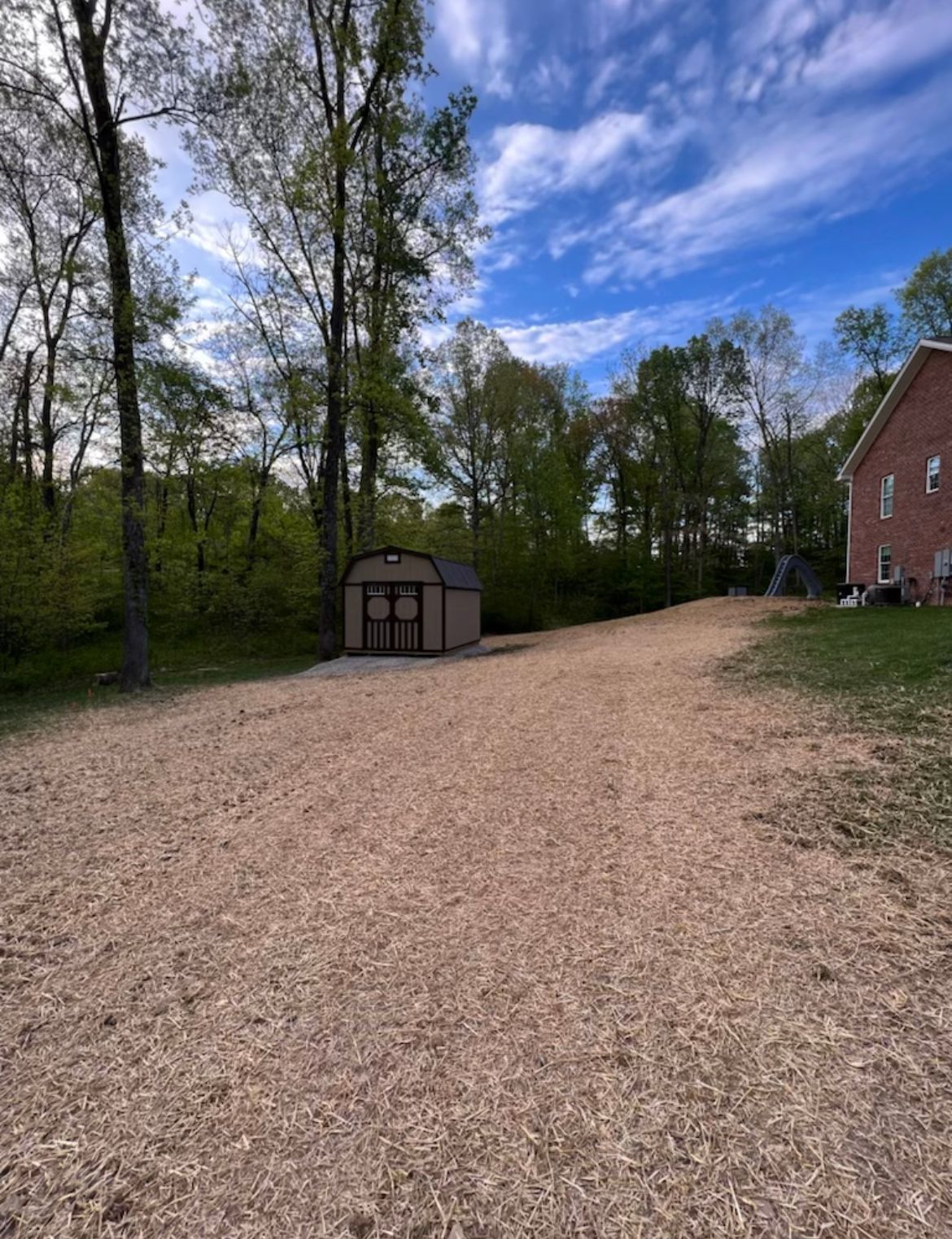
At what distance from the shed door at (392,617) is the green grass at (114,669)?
186 cm

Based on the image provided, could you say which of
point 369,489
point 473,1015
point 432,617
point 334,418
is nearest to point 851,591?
point 432,617

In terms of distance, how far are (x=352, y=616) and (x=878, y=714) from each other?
10.9 metres

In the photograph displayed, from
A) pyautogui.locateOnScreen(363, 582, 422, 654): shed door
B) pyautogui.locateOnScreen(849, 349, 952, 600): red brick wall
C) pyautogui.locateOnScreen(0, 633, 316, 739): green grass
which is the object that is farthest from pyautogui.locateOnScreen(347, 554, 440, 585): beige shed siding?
pyautogui.locateOnScreen(849, 349, 952, 600): red brick wall

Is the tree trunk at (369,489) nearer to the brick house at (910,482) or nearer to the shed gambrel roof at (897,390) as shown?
the shed gambrel roof at (897,390)

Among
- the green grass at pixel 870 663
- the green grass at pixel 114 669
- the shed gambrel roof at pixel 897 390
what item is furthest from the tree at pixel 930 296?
the green grass at pixel 114 669

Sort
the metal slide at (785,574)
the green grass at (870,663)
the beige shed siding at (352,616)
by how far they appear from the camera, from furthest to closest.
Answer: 1. the metal slide at (785,574)
2. the beige shed siding at (352,616)
3. the green grass at (870,663)

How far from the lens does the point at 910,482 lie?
52.7 feet

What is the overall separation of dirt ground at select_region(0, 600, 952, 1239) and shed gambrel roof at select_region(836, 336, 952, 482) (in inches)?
660

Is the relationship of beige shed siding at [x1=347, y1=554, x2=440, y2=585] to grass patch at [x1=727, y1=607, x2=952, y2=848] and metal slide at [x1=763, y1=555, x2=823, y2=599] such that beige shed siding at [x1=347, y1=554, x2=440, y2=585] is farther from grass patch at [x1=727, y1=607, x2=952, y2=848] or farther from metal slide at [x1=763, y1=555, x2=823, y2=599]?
metal slide at [x1=763, y1=555, x2=823, y2=599]

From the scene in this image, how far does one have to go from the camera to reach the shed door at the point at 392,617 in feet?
43.6

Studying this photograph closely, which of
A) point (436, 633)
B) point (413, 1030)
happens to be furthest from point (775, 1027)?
point (436, 633)

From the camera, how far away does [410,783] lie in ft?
13.9

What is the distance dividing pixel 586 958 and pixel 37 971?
217 cm

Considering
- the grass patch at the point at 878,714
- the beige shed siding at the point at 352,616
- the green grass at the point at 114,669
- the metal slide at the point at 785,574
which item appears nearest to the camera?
the grass patch at the point at 878,714
